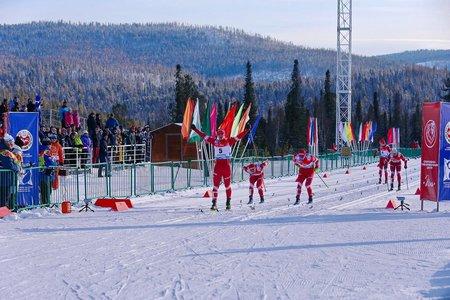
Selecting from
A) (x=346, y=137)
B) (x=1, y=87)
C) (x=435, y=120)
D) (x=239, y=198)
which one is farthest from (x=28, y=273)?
(x=1, y=87)

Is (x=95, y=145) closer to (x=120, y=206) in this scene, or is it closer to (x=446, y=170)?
(x=120, y=206)

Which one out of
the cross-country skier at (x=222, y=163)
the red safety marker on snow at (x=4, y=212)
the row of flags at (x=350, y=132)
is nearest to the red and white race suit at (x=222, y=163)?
the cross-country skier at (x=222, y=163)

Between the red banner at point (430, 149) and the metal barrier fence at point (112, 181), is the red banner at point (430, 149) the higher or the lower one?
the higher one

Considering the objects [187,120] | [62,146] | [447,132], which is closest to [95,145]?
[62,146]

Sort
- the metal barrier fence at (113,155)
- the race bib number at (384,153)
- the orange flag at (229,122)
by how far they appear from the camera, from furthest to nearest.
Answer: the race bib number at (384,153) → the orange flag at (229,122) → the metal barrier fence at (113,155)

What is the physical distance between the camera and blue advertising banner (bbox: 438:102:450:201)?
1747cm

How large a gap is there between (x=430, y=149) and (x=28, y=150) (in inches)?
385

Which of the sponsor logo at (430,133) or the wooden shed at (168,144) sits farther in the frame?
the wooden shed at (168,144)

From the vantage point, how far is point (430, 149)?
1800 cm

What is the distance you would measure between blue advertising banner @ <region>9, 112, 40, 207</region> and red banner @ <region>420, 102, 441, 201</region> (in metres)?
9.48

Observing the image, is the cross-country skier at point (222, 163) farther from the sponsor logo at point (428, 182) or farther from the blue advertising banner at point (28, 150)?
the sponsor logo at point (428, 182)

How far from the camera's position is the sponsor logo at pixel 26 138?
1800 centimetres

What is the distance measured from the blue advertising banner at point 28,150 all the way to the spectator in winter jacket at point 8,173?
317mm

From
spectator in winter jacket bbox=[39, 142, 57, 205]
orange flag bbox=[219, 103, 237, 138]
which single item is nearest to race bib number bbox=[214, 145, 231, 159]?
spectator in winter jacket bbox=[39, 142, 57, 205]
